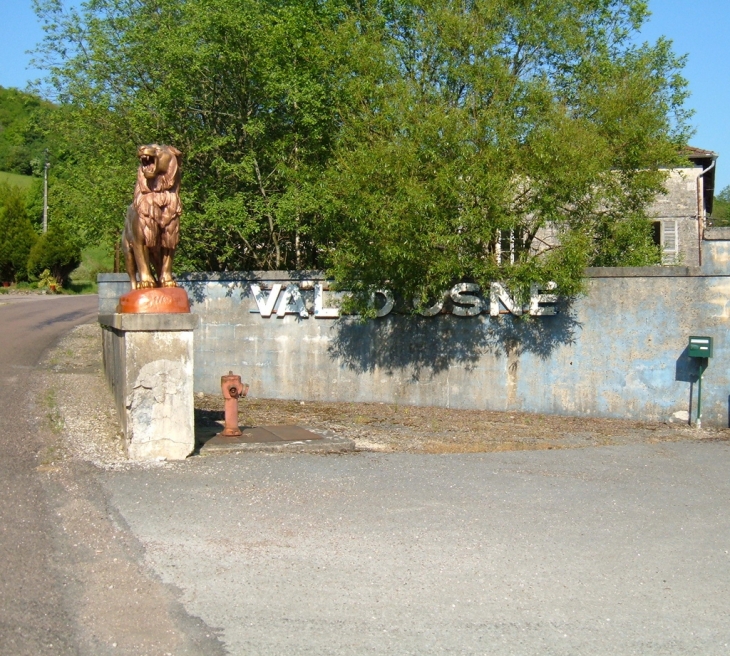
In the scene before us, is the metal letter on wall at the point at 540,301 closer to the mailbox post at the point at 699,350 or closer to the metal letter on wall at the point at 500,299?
the metal letter on wall at the point at 500,299

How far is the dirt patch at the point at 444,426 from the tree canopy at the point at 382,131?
196cm

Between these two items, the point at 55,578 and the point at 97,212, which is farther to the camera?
the point at 97,212

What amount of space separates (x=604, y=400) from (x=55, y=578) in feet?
32.1

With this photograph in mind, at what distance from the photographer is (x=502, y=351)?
45.7ft

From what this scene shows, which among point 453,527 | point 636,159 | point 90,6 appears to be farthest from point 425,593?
point 90,6

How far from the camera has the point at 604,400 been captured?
533 inches

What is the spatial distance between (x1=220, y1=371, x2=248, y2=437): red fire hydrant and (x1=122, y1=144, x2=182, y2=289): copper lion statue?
1.23m

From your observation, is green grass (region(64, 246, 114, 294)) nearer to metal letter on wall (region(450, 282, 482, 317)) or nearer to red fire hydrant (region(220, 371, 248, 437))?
metal letter on wall (region(450, 282, 482, 317))

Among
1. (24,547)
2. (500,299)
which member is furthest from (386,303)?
(24,547)

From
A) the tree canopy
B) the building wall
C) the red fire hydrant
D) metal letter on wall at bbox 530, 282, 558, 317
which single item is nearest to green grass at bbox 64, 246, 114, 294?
the building wall

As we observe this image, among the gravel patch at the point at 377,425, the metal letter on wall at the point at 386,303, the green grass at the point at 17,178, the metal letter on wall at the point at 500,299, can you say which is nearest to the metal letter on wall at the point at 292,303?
the metal letter on wall at the point at 386,303

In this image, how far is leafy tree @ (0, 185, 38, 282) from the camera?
166ft

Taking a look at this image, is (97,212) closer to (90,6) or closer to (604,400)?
(90,6)

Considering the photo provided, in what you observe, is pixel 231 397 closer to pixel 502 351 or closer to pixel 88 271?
pixel 502 351
